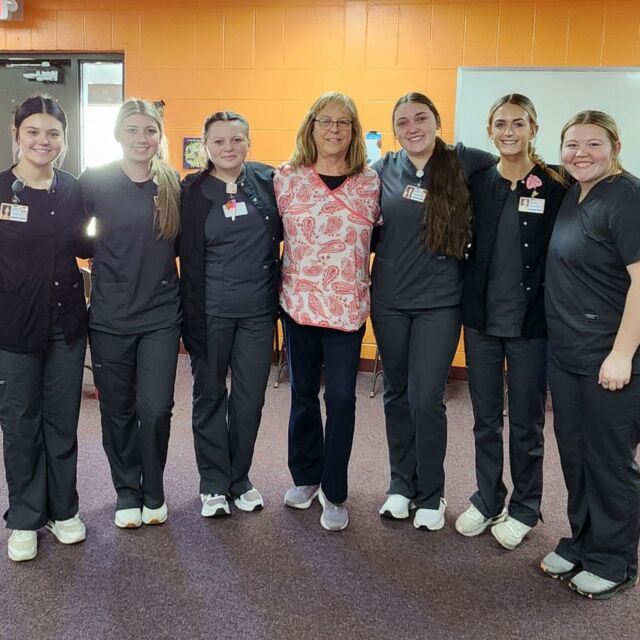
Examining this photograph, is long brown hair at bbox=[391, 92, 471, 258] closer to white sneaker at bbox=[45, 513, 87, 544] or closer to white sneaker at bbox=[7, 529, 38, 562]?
white sneaker at bbox=[45, 513, 87, 544]

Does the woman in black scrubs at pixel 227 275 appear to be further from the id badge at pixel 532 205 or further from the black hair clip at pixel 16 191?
the id badge at pixel 532 205

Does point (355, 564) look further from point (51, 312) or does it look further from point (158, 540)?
point (51, 312)

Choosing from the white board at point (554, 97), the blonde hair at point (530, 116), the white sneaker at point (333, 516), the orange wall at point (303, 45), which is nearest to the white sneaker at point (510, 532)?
the white sneaker at point (333, 516)

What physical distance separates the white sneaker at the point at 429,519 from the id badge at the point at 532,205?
3.91 ft

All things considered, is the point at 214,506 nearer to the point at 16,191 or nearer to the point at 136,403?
the point at 136,403

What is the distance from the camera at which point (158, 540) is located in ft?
8.02

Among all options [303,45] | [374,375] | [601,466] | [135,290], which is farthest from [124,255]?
[303,45]

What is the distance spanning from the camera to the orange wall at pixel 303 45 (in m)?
4.29

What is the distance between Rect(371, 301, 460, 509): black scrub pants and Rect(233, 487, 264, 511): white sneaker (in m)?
0.59

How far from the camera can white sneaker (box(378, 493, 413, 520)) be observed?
264 cm

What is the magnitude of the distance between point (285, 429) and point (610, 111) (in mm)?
2919

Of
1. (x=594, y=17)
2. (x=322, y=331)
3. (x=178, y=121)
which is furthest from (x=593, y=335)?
(x=178, y=121)

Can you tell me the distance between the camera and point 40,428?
2322 millimetres

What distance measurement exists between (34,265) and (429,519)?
1.71 metres
